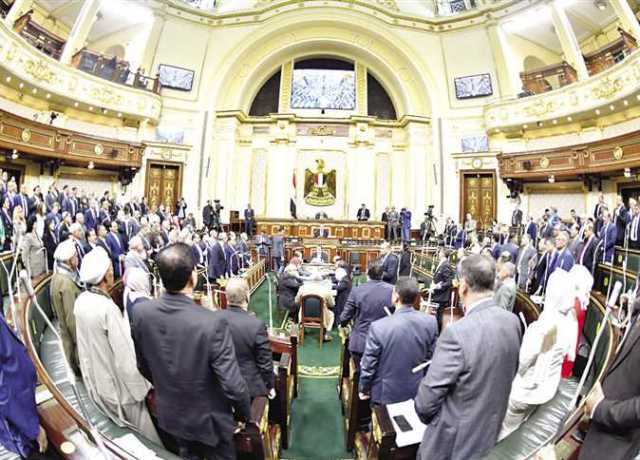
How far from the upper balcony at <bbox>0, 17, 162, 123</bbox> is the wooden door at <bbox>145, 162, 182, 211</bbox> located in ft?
6.63

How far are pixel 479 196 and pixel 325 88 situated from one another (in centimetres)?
926

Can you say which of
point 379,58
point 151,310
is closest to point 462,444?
point 151,310

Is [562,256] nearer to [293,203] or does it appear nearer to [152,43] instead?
[293,203]

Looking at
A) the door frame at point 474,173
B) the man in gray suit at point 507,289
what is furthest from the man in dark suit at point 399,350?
the door frame at point 474,173

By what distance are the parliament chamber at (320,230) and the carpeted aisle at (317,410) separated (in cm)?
3

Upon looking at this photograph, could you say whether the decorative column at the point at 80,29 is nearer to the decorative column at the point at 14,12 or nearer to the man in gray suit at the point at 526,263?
the decorative column at the point at 14,12

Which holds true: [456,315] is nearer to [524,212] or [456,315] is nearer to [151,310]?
[151,310]

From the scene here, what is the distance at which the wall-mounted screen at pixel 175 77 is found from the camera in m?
15.7

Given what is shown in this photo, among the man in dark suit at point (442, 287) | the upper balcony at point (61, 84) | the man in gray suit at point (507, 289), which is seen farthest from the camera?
the upper balcony at point (61, 84)

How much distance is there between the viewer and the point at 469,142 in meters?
15.8

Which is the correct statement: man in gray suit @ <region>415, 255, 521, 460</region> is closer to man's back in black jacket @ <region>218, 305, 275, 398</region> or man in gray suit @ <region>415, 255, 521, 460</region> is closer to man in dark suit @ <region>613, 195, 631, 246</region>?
man's back in black jacket @ <region>218, 305, 275, 398</region>

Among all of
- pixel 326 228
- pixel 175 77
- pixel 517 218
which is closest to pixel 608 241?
pixel 517 218

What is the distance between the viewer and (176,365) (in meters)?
1.52

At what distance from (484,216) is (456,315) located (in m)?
11.1
